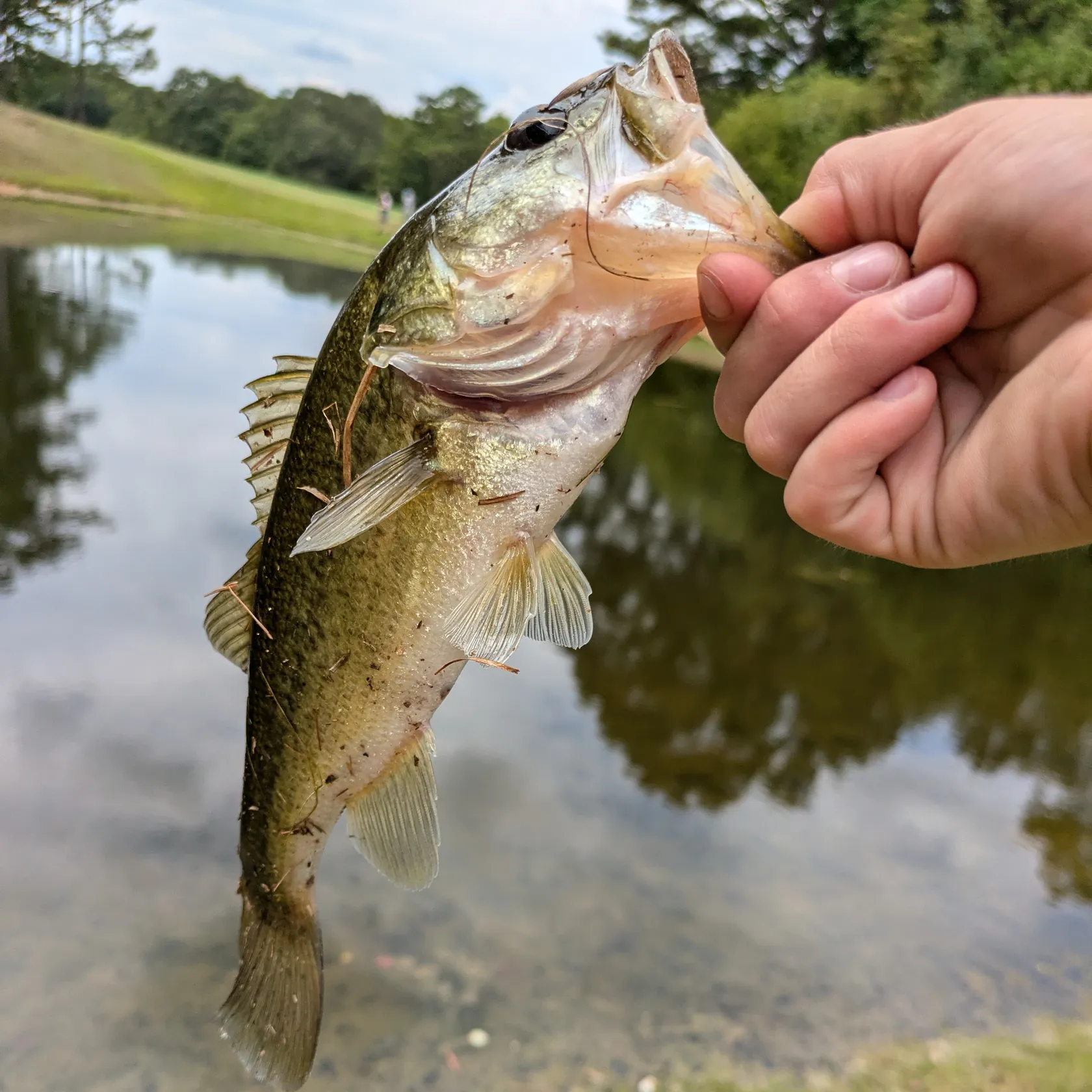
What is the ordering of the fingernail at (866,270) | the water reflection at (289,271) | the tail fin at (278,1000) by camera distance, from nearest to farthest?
the fingernail at (866,270)
the tail fin at (278,1000)
the water reflection at (289,271)

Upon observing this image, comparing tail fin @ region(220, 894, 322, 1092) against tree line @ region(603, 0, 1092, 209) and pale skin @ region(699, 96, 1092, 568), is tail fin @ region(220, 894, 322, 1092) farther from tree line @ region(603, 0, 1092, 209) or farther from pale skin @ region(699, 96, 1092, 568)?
tree line @ region(603, 0, 1092, 209)

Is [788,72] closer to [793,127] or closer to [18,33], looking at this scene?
[793,127]

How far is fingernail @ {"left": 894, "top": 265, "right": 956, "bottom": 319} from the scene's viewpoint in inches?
48.8

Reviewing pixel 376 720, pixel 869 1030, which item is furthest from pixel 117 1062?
pixel 869 1030

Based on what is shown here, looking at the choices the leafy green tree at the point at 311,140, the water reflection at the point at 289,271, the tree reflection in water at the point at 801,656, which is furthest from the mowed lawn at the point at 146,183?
the leafy green tree at the point at 311,140

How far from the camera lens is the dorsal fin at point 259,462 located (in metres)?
1.65

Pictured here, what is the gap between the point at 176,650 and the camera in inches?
196

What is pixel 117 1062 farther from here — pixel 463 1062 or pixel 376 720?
pixel 376 720

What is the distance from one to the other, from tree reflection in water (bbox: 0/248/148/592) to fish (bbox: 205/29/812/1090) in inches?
181

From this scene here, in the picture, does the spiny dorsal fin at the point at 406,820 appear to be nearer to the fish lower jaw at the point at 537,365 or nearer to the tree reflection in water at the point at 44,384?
the fish lower jaw at the point at 537,365

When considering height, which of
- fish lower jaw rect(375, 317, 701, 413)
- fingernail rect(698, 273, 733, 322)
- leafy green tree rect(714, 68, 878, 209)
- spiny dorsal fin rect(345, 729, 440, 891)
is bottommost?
spiny dorsal fin rect(345, 729, 440, 891)

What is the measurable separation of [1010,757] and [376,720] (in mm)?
5459

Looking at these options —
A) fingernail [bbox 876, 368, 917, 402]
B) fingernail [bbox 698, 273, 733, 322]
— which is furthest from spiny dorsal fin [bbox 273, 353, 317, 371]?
fingernail [bbox 876, 368, 917, 402]

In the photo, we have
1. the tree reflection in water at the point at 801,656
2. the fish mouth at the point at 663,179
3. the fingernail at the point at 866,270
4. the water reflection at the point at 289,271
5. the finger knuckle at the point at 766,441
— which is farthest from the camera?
the water reflection at the point at 289,271
